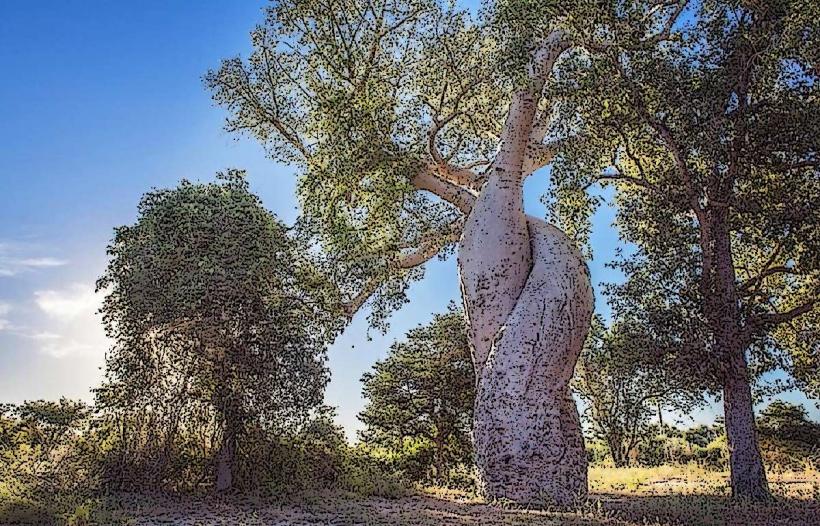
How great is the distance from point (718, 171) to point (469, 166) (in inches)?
208

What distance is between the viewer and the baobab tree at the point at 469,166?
439 inches

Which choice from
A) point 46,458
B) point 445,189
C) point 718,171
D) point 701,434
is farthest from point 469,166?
point 701,434

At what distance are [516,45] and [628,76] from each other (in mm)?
1958

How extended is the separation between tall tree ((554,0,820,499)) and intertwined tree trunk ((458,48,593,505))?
3.42 feet

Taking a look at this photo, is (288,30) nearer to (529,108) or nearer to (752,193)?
(529,108)

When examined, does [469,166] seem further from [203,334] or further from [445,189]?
[203,334]

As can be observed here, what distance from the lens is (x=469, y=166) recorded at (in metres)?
16.1

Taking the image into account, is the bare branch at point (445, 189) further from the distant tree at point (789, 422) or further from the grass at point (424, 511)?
the distant tree at point (789, 422)

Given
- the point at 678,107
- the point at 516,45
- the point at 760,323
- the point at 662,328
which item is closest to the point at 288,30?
the point at 516,45

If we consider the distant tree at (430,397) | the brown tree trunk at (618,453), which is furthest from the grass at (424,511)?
the brown tree trunk at (618,453)

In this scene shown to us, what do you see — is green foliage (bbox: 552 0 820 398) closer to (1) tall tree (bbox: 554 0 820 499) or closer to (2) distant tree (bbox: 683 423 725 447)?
(1) tall tree (bbox: 554 0 820 499)

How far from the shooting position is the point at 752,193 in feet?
42.1

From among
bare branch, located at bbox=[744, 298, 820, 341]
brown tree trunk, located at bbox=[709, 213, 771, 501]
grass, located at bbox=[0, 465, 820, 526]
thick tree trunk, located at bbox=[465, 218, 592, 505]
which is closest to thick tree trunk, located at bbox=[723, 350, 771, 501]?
brown tree trunk, located at bbox=[709, 213, 771, 501]

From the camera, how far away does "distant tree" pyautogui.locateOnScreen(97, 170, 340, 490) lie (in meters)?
11.2
